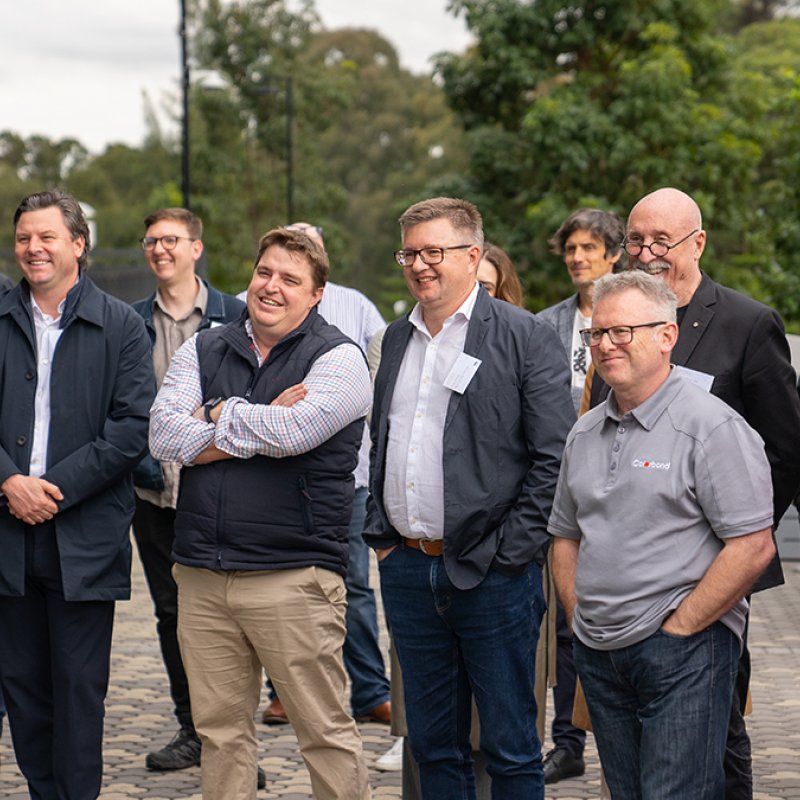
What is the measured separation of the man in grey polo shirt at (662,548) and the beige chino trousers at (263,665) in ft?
3.88

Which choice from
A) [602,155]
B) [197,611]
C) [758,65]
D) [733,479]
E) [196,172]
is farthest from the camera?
[196,172]

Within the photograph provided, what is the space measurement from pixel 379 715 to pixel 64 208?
122 inches

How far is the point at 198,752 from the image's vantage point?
A: 655 centimetres

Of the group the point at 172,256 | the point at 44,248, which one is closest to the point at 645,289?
the point at 44,248

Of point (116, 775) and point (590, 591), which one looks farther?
point (116, 775)

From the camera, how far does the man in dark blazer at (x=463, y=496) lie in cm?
462

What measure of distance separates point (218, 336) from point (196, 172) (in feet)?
122

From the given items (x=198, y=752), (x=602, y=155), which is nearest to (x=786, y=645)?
(x=198, y=752)

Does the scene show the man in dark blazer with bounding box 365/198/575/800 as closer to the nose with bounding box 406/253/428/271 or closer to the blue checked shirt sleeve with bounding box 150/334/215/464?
the nose with bounding box 406/253/428/271

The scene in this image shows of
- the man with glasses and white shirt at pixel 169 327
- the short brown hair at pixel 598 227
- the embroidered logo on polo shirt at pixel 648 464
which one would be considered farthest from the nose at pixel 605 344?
the man with glasses and white shirt at pixel 169 327

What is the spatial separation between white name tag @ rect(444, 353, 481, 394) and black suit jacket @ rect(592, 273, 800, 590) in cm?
63

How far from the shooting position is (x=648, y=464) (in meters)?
3.87

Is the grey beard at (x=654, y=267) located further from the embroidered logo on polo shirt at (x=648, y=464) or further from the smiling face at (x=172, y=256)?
the smiling face at (x=172, y=256)

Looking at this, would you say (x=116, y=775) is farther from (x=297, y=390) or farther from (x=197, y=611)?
(x=297, y=390)
